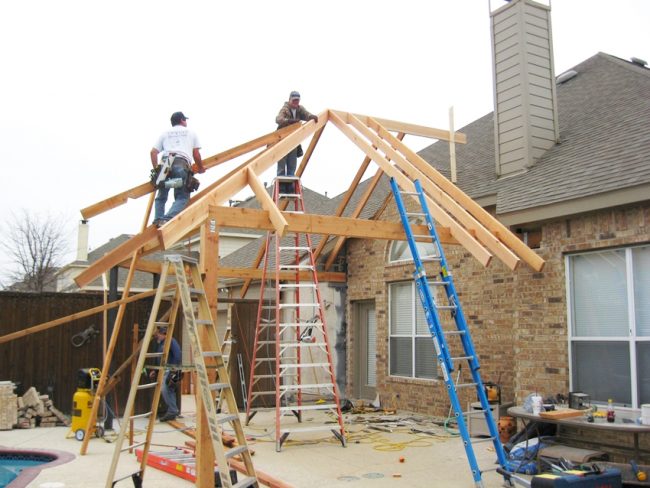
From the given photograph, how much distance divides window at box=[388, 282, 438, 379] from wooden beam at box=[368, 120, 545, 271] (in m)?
3.57

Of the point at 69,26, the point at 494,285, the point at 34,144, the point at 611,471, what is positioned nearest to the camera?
the point at 611,471

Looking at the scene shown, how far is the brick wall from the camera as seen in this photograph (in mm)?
7715

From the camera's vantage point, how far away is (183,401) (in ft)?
47.9

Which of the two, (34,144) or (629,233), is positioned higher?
(34,144)

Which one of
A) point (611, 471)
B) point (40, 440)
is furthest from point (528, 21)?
point (40, 440)

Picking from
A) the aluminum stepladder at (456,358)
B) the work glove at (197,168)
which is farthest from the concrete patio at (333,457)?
the work glove at (197,168)

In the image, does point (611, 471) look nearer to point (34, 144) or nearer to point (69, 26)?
point (69, 26)

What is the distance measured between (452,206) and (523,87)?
138 inches

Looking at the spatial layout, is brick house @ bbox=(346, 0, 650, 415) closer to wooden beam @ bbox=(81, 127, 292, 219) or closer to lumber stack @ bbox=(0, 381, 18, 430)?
wooden beam @ bbox=(81, 127, 292, 219)

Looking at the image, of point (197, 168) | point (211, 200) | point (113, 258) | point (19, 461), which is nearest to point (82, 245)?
point (19, 461)

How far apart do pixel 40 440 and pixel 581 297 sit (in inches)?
317

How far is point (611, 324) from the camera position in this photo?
7438mm

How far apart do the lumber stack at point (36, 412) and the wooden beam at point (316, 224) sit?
21.1 feet

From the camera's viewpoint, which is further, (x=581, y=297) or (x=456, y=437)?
(x=456, y=437)
